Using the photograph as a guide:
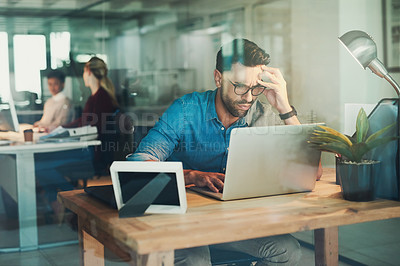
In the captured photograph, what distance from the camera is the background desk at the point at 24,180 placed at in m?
2.76

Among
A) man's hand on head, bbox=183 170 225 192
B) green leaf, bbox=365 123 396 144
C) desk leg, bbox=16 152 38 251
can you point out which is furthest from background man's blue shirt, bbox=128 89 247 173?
desk leg, bbox=16 152 38 251

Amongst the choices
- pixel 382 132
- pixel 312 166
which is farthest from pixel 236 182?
pixel 382 132

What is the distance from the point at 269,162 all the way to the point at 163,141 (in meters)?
0.74

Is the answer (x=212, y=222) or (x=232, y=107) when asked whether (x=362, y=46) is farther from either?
(x=212, y=222)

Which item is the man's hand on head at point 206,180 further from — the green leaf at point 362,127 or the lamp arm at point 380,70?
the lamp arm at point 380,70

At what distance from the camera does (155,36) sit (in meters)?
4.07

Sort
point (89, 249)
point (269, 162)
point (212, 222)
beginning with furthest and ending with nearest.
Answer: point (89, 249) < point (269, 162) < point (212, 222)

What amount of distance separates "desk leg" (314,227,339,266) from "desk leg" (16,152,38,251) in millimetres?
1569

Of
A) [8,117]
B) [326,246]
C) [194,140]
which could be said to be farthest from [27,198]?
[326,246]

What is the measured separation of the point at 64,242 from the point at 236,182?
1.48 meters

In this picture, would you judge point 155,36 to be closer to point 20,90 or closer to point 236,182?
point 20,90

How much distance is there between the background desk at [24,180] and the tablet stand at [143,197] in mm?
1441

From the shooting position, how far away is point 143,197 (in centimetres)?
150

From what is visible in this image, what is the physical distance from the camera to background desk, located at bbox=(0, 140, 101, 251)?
109 inches
